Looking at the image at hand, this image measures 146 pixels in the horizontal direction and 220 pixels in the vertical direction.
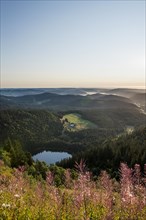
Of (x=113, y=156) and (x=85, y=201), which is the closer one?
(x=85, y=201)

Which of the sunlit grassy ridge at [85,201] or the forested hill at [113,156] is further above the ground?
the sunlit grassy ridge at [85,201]

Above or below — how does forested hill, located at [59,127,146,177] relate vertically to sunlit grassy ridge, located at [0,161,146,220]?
below

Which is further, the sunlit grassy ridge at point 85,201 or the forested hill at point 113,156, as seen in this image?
the forested hill at point 113,156

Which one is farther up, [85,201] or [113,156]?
[85,201]

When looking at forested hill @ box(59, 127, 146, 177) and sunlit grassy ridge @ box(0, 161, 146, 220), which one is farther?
forested hill @ box(59, 127, 146, 177)

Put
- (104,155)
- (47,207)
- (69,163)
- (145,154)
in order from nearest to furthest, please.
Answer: (47,207) < (145,154) < (104,155) < (69,163)

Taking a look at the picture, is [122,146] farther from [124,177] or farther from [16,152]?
[124,177]

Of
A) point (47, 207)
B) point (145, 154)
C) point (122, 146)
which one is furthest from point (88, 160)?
point (47, 207)

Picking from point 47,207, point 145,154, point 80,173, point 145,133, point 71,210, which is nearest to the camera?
point 80,173
